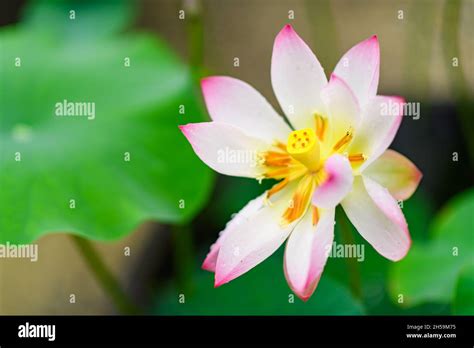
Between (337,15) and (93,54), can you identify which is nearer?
(93,54)

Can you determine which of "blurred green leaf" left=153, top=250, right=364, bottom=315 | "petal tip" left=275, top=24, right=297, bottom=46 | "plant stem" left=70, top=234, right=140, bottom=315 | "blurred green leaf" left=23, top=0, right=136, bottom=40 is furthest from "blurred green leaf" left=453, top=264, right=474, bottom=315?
"blurred green leaf" left=23, top=0, right=136, bottom=40

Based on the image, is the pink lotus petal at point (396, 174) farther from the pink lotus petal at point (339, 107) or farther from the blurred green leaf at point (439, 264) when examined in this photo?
the blurred green leaf at point (439, 264)

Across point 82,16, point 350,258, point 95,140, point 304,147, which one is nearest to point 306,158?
point 304,147

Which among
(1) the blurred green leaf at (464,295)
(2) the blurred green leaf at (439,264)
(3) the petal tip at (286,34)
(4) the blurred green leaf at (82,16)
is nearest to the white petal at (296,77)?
(3) the petal tip at (286,34)
